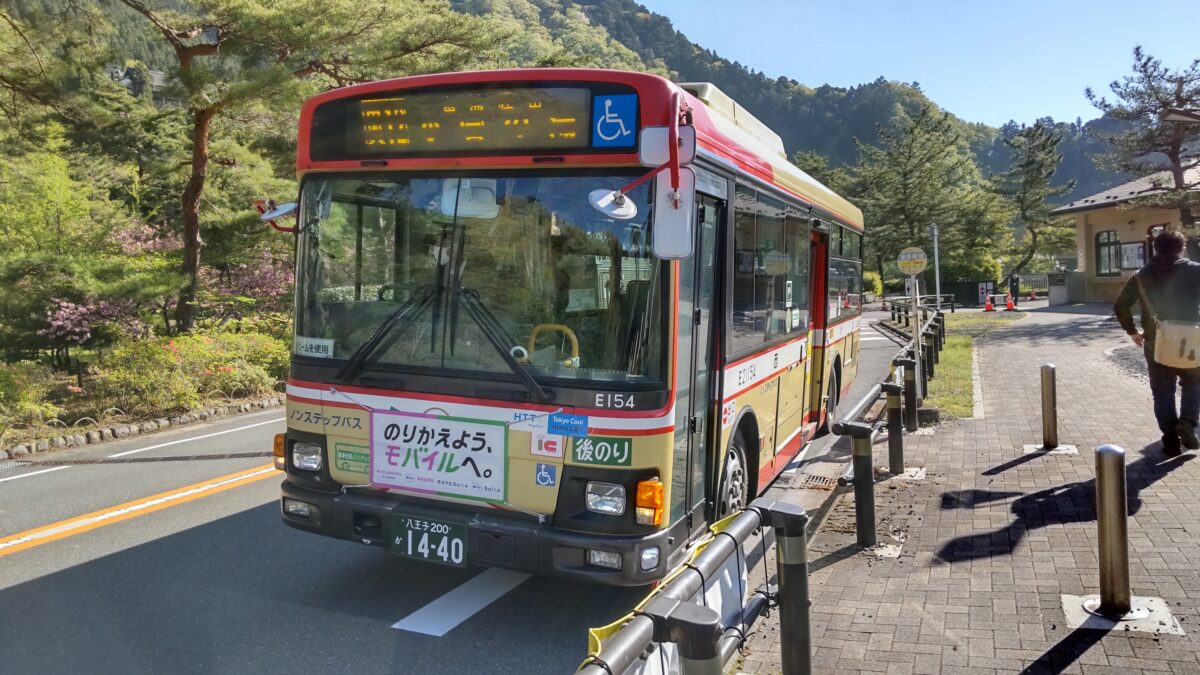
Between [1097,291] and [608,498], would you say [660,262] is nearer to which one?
[608,498]

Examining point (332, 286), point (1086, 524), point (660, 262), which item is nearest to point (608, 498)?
point (660, 262)

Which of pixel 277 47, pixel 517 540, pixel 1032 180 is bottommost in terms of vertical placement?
pixel 517 540

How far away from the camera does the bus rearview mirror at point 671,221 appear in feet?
12.8

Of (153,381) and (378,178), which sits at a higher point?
(378,178)

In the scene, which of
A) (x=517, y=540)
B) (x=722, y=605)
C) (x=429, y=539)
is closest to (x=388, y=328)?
(x=429, y=539)

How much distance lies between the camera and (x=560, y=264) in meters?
4.27

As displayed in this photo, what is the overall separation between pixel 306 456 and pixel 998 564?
4536 millimetres

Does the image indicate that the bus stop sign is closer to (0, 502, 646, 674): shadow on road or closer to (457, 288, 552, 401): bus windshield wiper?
(0, 502, 646, 674): shadow on road

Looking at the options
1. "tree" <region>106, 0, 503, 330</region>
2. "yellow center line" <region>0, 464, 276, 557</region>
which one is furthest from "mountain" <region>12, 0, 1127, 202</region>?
"yellow center line" <region>0, 464, 276, 557</region>

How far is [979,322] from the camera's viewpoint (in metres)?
28.3

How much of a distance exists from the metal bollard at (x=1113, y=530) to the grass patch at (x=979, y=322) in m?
20.6

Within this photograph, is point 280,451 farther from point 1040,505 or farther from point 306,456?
point 1040,505

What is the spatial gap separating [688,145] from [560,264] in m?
0.94

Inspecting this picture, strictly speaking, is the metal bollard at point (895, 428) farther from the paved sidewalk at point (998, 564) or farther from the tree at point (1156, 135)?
the tree at point (1156, 135)
